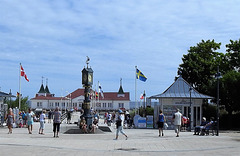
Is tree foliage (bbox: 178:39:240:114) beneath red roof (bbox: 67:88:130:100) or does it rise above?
above

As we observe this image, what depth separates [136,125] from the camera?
1393 inches

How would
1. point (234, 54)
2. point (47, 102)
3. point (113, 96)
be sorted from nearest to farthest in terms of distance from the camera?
point (234, 54) → point (47, 102) → point (113, 96)

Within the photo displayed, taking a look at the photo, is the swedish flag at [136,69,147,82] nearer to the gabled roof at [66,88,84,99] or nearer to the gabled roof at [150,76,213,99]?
the gabled roof at [150,76,213,99]

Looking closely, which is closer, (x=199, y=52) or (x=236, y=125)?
(x=236, y=125)

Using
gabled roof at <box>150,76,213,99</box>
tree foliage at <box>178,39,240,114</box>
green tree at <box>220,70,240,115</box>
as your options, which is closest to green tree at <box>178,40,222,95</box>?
tree foliage at <box>178,39,240,114</box>

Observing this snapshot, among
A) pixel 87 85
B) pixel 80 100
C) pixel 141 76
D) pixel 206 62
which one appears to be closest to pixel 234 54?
pixel 206 62

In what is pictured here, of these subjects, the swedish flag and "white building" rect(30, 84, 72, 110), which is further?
"white building" rect(30, 84, 72, 110)

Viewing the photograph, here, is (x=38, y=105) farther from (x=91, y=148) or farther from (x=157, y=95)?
(x=91, y=148)

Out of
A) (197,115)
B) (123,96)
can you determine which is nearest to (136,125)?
(197,115)

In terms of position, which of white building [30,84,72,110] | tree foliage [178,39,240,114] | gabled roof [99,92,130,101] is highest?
tree foliage [178,39,240,114]

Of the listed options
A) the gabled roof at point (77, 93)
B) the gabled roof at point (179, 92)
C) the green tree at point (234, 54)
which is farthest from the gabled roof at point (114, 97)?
the gabled roof at point (179, 92)

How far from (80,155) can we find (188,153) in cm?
407

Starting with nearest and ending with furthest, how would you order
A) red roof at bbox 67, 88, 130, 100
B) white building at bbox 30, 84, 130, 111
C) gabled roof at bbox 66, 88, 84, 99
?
white building at bbox 30, 84, 130, 111 < gabled roof at bbox 66, 88, 84, 99 < red roof at bbox 67, 88, 130, 100

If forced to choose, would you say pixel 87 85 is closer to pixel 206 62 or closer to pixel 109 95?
pixel 206 62
